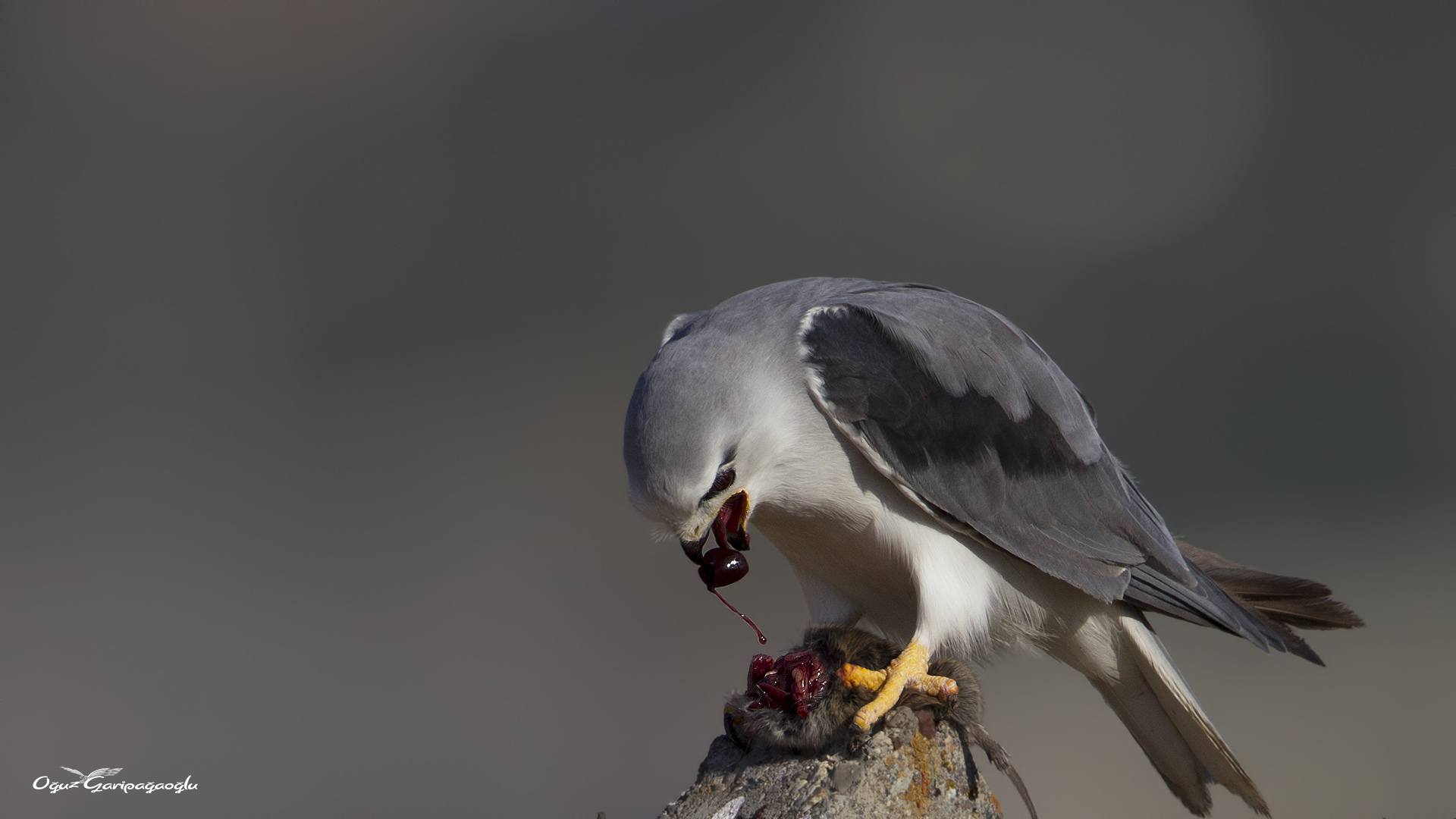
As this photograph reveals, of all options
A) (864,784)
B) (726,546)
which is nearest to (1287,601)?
(864,784)

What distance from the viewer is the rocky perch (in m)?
1.33

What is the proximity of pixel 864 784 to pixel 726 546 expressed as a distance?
1.32ft

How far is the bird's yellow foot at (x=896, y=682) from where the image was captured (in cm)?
141

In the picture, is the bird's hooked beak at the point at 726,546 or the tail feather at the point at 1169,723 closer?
the bird's hooked beak at the point at 726,546

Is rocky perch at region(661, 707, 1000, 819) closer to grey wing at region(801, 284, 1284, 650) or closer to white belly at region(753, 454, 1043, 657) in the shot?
white belly at region(753, 454, 1043, 657)

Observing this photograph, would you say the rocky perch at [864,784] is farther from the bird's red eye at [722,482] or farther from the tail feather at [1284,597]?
the tail feather at [1284,597]

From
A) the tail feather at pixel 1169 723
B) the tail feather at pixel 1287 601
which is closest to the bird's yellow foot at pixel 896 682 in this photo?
the tail feather at pixel 1169 723

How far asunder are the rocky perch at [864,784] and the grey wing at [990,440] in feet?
1.31

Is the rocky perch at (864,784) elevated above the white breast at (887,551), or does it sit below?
below

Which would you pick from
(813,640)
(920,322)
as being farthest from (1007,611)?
(920,322)

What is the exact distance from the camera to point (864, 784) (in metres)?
1.34

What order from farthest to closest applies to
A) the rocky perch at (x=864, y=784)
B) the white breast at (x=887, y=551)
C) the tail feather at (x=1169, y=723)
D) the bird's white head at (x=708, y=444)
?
the tail feather at (x=1169, y=723) < the white breast at (x=887, y=551) < the bird's white head at (x=708, y=444) < the rocky perch at (x=864, y=784)

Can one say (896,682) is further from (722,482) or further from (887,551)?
(722,482)

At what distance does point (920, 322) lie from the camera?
1744 mm
